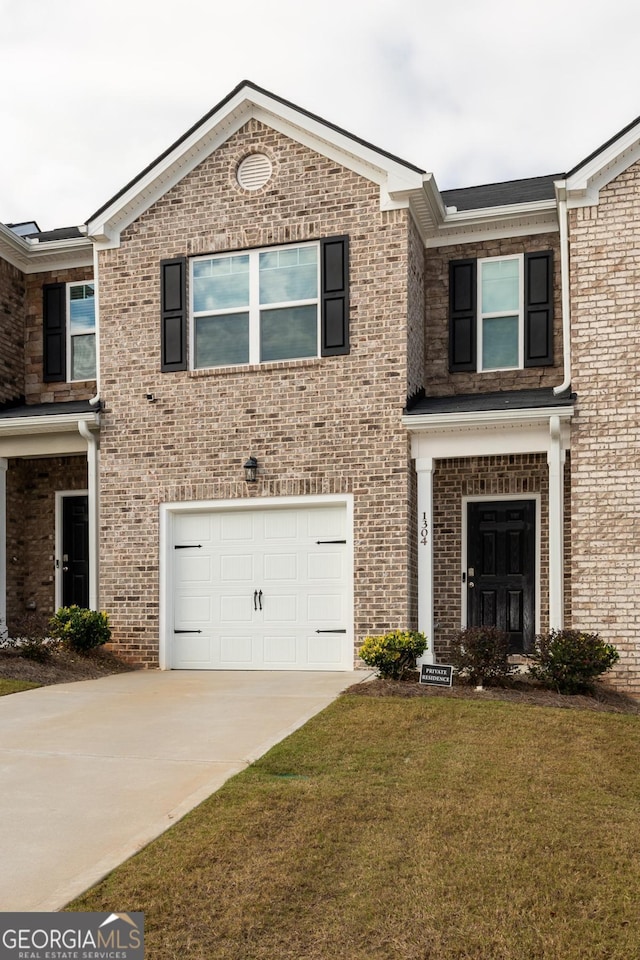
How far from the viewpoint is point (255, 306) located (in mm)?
12258

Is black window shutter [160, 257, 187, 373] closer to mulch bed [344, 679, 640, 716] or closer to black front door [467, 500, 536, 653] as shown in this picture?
black front door [467, 500, 536, 653]

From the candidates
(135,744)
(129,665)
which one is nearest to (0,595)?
(129,665)

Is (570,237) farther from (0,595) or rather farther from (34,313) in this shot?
(0,595)

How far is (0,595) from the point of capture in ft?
44.4

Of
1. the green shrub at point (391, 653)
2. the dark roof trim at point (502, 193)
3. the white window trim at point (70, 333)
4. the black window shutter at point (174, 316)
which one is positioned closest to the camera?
the green shrub at point (391, 653)

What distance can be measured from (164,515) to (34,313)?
4368mm

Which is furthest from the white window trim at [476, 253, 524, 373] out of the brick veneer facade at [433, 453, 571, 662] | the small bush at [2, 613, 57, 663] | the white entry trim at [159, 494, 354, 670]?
the small bush at [2, 613, 57, 663]

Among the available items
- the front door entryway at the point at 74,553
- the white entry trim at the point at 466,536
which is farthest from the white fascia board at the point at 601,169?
the front door entryway at the point at 74,553

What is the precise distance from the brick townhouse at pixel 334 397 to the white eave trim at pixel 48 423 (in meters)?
0.04

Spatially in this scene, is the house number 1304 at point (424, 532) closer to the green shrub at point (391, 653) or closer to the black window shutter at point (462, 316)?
the green shrub at point (391, 653)

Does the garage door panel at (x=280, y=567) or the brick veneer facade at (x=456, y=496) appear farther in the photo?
the brick veneer facade at (x=456, y=496)

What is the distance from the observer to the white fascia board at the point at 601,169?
36.1 ft

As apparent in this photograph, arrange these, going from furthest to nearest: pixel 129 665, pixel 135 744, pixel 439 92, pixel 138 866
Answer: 1. pixel 439 92
2. pixel 129 665
3. pixel 135 744
4. pixel 138 866

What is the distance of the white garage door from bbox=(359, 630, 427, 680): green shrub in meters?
1.29
